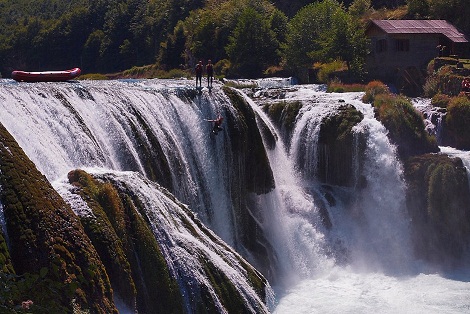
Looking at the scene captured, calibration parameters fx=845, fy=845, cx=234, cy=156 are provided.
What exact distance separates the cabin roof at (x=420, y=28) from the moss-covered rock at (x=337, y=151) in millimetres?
15622

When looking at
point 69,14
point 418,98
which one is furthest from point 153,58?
point 418,98

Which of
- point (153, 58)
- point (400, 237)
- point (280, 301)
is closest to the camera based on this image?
point (280, 301)

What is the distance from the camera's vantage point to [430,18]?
174 feet

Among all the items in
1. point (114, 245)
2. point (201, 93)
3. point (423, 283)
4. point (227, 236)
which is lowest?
point (423, 283)

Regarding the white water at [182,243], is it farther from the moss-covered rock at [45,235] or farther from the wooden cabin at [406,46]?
the wooden cabin at [406,46]

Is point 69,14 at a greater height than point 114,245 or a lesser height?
greater

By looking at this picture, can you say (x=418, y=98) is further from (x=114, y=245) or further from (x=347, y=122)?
(x=114, y=245)

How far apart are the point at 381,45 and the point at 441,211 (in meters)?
19.0

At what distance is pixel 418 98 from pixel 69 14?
5388cm

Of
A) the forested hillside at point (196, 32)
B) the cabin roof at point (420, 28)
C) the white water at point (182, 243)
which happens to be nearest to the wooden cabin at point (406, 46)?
the cabin roof at point (420, 28)

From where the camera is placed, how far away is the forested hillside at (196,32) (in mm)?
53000

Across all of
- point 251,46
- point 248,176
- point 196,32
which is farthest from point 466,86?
point 196,32

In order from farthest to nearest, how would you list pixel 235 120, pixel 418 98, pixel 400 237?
pixel 418 98, pixel 400 237, pixel 235 120

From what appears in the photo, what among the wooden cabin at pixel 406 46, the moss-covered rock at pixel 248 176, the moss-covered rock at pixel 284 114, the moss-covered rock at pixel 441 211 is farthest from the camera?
the wooden cabin at pixel 406 46
